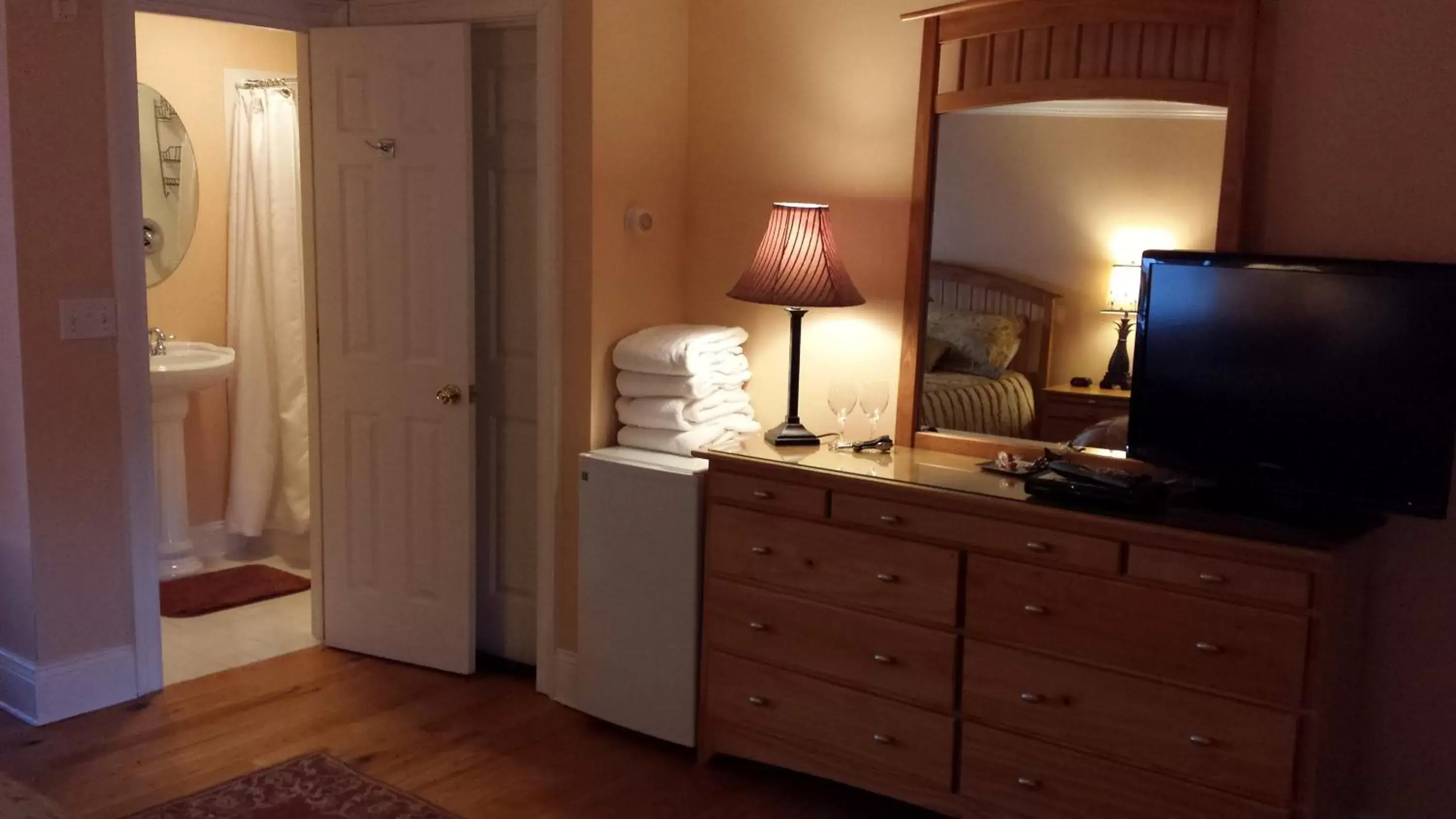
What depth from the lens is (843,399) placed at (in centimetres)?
340

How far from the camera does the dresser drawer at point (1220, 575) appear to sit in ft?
7.91

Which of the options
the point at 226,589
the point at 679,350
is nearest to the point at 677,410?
the point at 679,350

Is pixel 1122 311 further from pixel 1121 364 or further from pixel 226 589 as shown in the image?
pixel 226 589

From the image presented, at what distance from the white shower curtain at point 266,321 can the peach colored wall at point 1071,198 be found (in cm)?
281

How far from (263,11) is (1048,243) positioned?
245 cm

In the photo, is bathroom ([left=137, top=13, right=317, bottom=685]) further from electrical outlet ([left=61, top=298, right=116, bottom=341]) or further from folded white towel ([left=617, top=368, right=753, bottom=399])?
folded white towel ([left=617, top=368, right=753, bottom=399])

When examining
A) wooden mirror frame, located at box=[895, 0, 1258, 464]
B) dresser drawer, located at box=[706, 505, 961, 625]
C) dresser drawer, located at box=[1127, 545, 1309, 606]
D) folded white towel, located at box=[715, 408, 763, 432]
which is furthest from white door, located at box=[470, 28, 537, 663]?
dresser drawer, located at box=[1127, 545, 1309, 606]

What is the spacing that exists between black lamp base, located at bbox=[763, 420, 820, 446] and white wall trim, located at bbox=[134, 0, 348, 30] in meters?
1.95

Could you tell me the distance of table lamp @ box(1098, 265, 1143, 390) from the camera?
2.94 metres

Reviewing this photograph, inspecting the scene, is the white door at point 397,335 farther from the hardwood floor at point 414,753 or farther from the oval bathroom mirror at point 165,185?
the oval bathroom mirror at point 165,185

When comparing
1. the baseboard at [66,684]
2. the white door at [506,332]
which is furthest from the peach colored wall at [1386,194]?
the baseboard at [66,684]

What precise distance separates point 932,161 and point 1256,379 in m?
1.04

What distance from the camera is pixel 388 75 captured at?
381 cm


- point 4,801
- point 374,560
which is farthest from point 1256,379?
point 4,801
